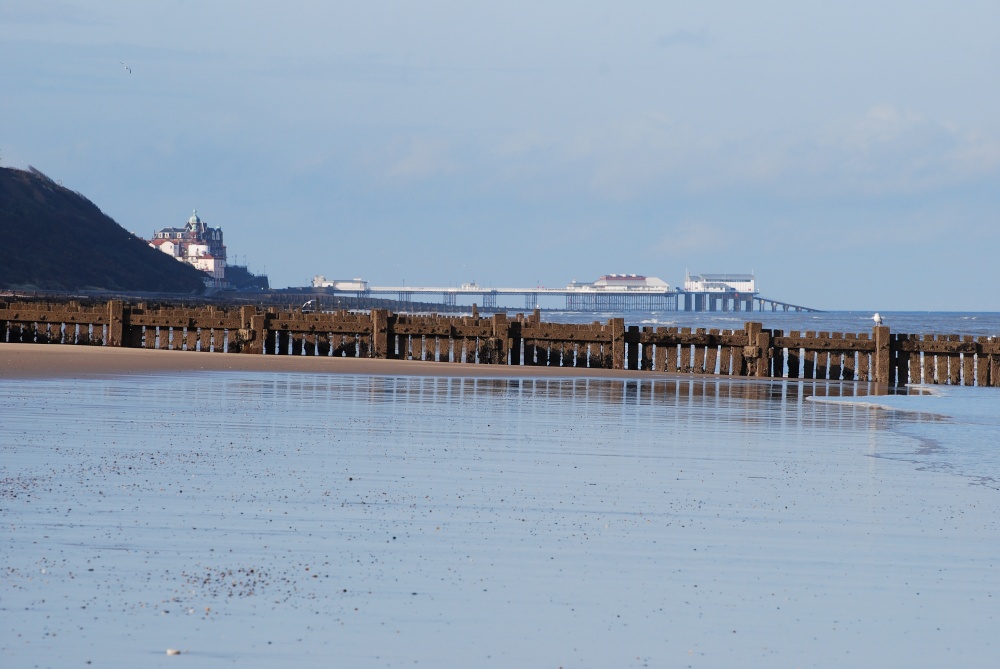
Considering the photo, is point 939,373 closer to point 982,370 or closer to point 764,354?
point 982,370

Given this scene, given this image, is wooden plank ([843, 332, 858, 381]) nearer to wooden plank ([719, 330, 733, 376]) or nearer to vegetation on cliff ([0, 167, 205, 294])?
A: wooden plank ([719, 330, 733, 376])

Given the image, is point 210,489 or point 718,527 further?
point 210,489

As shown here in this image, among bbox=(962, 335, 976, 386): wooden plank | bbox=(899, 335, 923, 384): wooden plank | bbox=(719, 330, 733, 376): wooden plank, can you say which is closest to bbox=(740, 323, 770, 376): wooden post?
bbox=(719, 330, 733, 376): wooden plank

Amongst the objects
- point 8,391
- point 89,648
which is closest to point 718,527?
point 89,648

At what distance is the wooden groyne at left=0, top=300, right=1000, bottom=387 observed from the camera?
2788 centimetres

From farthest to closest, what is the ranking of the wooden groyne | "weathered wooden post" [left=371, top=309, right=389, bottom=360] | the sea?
"weathered wooden post" [left=371, top=309, right=389, bottom=360] → the wooden groyne → the sea

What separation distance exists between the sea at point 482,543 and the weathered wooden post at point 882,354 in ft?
40.9

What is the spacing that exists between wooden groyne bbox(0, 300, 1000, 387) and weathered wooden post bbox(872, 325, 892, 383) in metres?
0.02

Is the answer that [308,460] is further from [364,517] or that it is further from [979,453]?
[979,453]

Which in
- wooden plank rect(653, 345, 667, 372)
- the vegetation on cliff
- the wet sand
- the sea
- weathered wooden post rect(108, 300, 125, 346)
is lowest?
the sea

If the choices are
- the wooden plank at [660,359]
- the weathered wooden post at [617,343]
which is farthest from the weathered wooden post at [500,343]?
the wooden plank at [660,359]

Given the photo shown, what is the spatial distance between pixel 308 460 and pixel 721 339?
720 inches

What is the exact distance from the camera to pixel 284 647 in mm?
5590

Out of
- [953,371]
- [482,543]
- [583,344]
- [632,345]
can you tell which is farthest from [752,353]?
[482,543]
